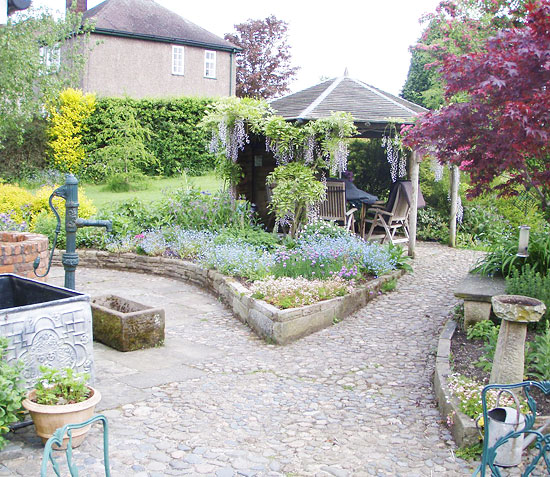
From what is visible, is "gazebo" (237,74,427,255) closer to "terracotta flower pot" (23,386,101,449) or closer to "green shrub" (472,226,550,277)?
"green shrub" (472,226,550,277)

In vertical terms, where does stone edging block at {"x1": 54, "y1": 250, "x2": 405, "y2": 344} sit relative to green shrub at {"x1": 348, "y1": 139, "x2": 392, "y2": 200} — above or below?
below

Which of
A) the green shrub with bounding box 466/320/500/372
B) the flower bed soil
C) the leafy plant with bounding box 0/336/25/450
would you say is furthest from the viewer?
the green shrub with bounding box 466/320/500/372

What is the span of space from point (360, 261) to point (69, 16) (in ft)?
42.6

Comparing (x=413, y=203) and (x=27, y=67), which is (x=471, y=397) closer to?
(x=413, y=203)

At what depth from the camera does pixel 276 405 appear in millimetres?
4395

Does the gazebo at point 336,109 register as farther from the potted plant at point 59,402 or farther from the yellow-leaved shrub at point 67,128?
the yellow-leaved shrub at point 67,128

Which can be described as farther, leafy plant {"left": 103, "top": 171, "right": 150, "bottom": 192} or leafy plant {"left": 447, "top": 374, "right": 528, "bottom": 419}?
leafy plant {"left": 103, "top": 171, "right": 150, "bottom": 192}

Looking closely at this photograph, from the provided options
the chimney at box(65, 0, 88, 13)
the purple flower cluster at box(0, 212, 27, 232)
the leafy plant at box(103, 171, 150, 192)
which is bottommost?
the purple flower cluster at box(0, 212, 27, 232)

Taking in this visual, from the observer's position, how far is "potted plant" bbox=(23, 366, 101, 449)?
11.2ft

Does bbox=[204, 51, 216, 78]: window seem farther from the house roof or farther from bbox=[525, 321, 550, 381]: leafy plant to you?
bbox=[525, 321, 550, 381]: leafy plant

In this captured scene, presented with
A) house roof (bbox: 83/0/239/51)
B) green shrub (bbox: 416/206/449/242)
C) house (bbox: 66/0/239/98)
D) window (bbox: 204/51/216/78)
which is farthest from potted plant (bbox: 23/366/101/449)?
window (bbox: 204/51/216/78)

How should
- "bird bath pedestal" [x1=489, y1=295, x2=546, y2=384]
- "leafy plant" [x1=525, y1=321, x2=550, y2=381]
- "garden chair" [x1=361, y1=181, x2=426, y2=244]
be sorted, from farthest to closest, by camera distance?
"garden chair" [x1=361, y1=181, x2=426, y2=244] < "leafy plant" [x1=525, y1=321, x2=550, y2=381] < "bird bath pedestal" [x1=489, y1=295, x2=546, y2=384]

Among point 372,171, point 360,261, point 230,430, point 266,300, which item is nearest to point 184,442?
point 230,430

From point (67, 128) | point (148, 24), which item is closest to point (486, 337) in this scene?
point (67, 128)
